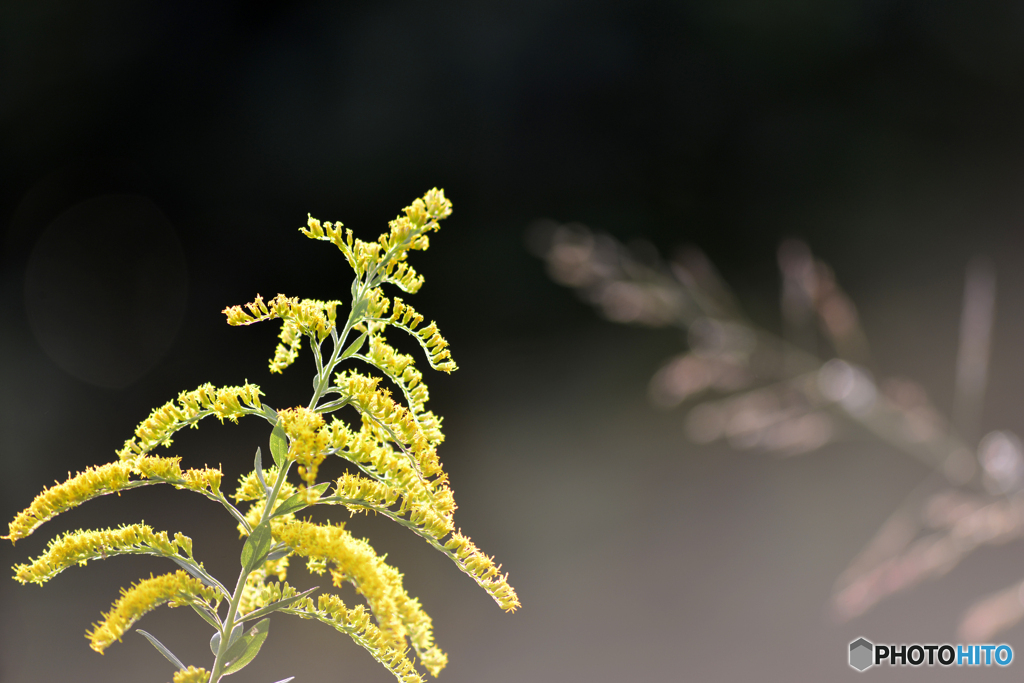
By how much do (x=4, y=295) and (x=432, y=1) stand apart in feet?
2.65

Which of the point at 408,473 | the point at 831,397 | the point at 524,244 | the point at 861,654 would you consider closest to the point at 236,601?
the point at 408,473

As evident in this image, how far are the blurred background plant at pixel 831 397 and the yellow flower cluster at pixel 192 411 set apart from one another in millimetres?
270

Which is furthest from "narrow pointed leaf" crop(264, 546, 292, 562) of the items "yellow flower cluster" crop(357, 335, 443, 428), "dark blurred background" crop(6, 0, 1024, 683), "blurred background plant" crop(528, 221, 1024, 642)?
"dark blurred background" crop(6, 0, 1024, 683)

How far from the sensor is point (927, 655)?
701 millimetres

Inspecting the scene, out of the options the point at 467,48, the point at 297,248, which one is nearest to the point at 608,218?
the point at 467,48

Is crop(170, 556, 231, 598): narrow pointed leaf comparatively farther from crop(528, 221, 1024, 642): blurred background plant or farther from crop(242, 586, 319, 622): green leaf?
crop(528, 221, 1024, 642): blurred background plant

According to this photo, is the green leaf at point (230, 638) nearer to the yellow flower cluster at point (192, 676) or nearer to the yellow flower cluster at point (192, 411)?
the yellow flower cluster at point (192, 676)

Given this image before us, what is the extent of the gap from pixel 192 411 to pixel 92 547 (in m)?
0.09

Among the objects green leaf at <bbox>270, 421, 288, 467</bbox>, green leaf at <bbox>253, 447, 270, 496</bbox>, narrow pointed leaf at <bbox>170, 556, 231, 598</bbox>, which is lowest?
narrow pointed leaf at <bbox>170, 556, 231, 598</bbox>

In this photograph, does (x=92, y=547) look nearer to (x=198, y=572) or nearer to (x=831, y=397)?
(x=198, y=572)

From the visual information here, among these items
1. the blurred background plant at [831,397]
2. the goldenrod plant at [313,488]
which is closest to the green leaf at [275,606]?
the goldenrod plant at [313,488]

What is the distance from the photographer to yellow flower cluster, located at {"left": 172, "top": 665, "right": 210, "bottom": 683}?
28 cm

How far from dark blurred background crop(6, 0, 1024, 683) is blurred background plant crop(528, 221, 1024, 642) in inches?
1.2

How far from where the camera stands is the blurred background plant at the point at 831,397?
30 cm
